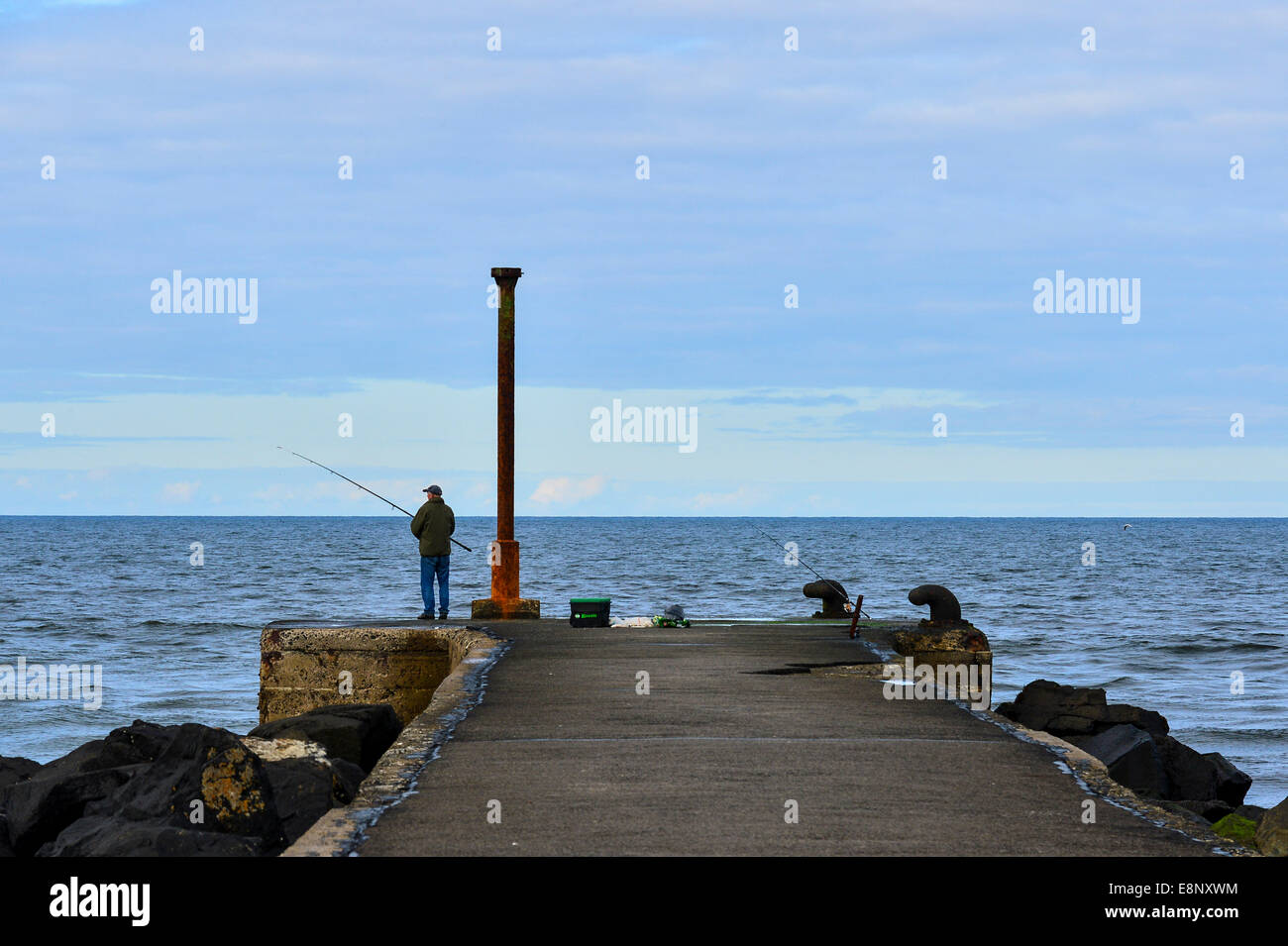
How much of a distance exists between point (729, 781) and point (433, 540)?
10054mm

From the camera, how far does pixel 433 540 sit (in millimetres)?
17031

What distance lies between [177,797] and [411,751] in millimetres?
1325

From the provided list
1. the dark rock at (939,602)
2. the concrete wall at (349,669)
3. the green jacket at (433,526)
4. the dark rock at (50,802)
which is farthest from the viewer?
the green jacket at (433,526)

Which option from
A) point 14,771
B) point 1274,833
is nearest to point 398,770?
point 1274,833

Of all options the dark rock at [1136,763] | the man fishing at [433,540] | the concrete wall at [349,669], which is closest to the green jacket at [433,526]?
the man fishing at [433,540]

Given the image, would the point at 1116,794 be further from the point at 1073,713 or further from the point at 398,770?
the point at 1073,713

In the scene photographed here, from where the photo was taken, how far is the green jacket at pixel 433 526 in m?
17.0

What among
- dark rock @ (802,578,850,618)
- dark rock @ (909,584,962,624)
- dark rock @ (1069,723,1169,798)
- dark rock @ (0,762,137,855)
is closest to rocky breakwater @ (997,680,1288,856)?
dark rock @ (1069,723,1169,798)

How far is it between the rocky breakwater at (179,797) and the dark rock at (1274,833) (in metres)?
4.70

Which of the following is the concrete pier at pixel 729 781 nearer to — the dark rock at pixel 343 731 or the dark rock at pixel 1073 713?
the dark rock at pixel 343 731

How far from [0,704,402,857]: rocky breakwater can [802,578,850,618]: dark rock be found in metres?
8.64

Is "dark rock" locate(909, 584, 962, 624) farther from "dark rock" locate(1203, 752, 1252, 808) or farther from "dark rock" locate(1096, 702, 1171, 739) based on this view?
"dark rock" locate(1203, 752, 1252, 808)
